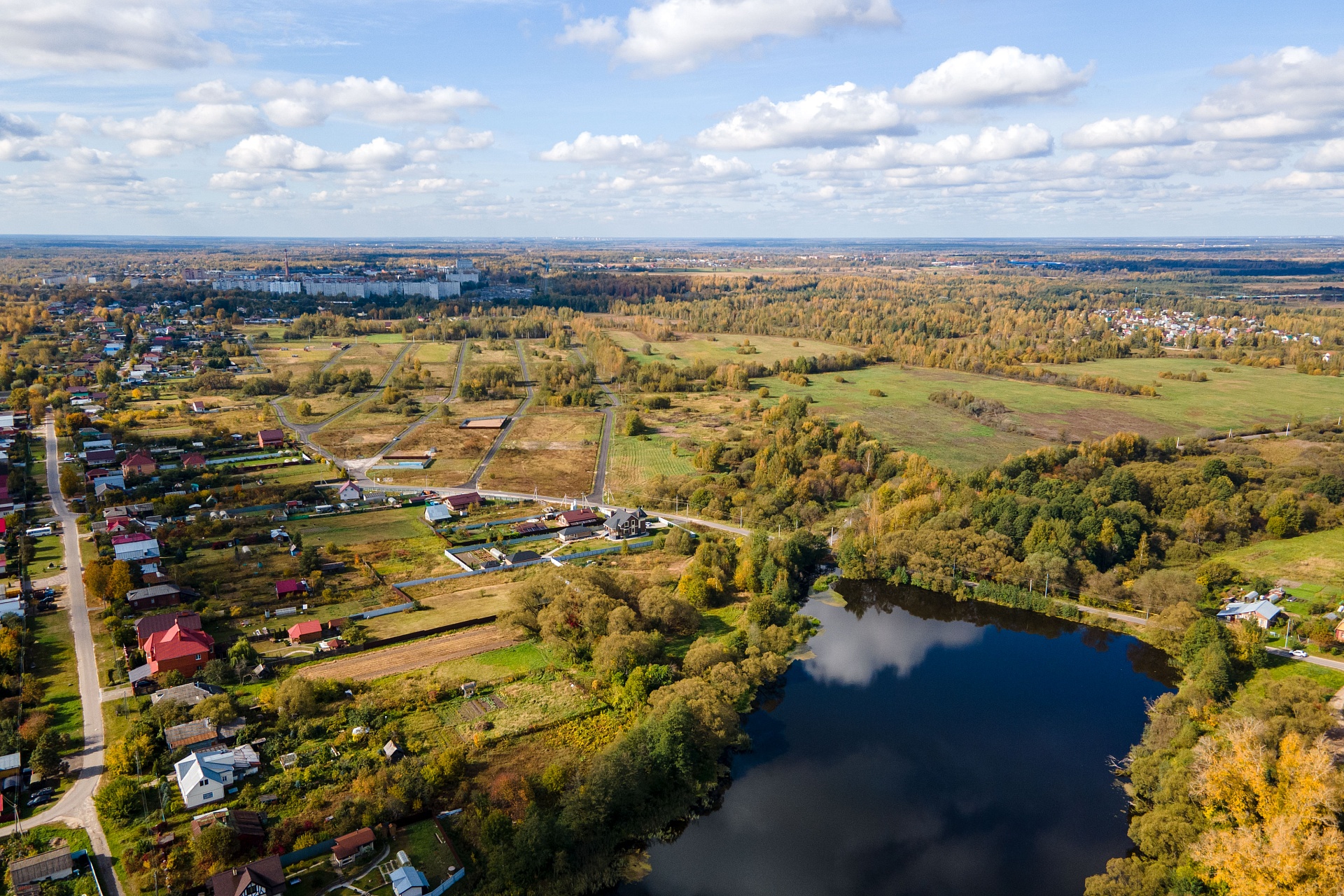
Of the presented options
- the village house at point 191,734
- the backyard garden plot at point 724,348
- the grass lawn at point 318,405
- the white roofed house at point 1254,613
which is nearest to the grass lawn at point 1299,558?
the white roofed house at point 1254,613

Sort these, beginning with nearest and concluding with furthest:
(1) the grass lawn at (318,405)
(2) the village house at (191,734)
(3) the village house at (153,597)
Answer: (2) the village house at (191,734) < (3) the village house at (153,597) < (1) the grass lawn at (318,405)

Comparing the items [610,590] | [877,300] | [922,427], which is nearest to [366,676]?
[610,590]

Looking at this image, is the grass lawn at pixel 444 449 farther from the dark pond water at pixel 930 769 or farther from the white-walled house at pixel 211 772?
the white-walled house at pixel 211 772

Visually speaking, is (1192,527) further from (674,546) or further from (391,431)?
(391,431)

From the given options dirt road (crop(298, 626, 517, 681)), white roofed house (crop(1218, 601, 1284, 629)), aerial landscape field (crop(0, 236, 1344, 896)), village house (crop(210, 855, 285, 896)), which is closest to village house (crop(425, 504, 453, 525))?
aerial landscape field (crop(0, 236, 1344, 896))

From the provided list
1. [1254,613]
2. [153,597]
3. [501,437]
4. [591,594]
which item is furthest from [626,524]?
[1254,613]

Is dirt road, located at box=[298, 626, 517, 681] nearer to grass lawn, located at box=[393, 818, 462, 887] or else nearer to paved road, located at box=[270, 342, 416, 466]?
grass lawn, located at box=[393, 818, 462, 887]
